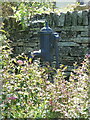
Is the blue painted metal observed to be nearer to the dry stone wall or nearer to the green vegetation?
the green vegetation

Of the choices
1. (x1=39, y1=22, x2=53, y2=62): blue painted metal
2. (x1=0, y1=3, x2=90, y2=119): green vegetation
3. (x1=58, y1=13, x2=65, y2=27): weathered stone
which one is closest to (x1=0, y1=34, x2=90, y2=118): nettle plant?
(x1=0, y1=3, x2=90, y2=119): green vegetation

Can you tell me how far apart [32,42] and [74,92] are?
2.24m

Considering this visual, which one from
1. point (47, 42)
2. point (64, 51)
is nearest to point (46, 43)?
point (47, 42)

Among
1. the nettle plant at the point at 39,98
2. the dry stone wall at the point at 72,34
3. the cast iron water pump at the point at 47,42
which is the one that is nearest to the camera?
the nettle plant at the point at 39,98

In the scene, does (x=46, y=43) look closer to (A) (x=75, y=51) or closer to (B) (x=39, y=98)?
(B) (x=39, y=98)

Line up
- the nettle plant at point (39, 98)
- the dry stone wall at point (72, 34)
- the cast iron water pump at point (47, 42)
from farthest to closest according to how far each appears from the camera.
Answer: the dry stone wall at point (72, 34)
the cast iron water pump at point (47, 42)
the nettle plant at point (39, 98)

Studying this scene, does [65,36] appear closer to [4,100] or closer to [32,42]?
[32,42]

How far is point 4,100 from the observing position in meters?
2.48

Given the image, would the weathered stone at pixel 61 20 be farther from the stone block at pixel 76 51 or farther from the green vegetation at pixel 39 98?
the green vegetation at pixel 39 98

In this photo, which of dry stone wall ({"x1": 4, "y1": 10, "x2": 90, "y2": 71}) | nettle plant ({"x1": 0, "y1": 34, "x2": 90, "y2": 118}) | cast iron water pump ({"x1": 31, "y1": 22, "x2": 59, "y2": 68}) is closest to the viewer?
nettle plant ({"x1": 0, "y1": 34, "x2": 90, "y2": 118})

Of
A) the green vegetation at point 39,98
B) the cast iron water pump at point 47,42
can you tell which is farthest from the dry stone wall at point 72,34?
the green vegetation at point 39,98

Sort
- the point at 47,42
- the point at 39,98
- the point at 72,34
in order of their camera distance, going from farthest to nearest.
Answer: the point at 72,34 < the point at 47,42 < the point at 39,98

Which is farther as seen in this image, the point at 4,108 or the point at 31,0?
the point at 31,0

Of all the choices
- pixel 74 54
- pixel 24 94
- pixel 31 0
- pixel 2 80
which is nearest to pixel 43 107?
pixel 24 94
